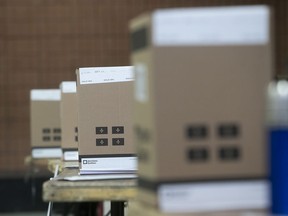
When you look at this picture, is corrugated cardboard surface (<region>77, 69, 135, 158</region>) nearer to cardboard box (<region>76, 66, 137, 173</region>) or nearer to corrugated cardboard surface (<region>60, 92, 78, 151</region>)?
cardboard box (<region>76, 66, 137, 173</region>)

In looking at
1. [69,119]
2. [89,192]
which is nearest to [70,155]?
[69,119]

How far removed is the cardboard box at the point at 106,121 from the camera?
2.42 meters

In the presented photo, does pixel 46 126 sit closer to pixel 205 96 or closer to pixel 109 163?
pixel 109 163

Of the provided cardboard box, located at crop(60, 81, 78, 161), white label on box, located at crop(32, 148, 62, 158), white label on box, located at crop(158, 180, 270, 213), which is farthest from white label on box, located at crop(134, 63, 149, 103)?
white label on box, located at crop(32, 148, 62, 158)

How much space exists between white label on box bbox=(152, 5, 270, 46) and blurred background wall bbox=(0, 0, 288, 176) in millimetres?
5622

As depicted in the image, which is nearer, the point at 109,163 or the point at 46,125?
the point at 109,163

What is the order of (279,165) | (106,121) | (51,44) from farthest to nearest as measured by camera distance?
1. (51,44)
2. (106,121)
3. (279,165)

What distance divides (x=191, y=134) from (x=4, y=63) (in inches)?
227

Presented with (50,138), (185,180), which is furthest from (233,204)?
(50,138)

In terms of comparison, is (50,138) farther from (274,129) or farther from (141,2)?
(274,129)

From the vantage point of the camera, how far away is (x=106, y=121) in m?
2.43

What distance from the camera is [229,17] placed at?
1.19 m

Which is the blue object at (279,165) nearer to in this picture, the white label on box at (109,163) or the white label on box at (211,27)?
the white label on box at (211,27)

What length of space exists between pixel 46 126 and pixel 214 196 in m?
3.54
